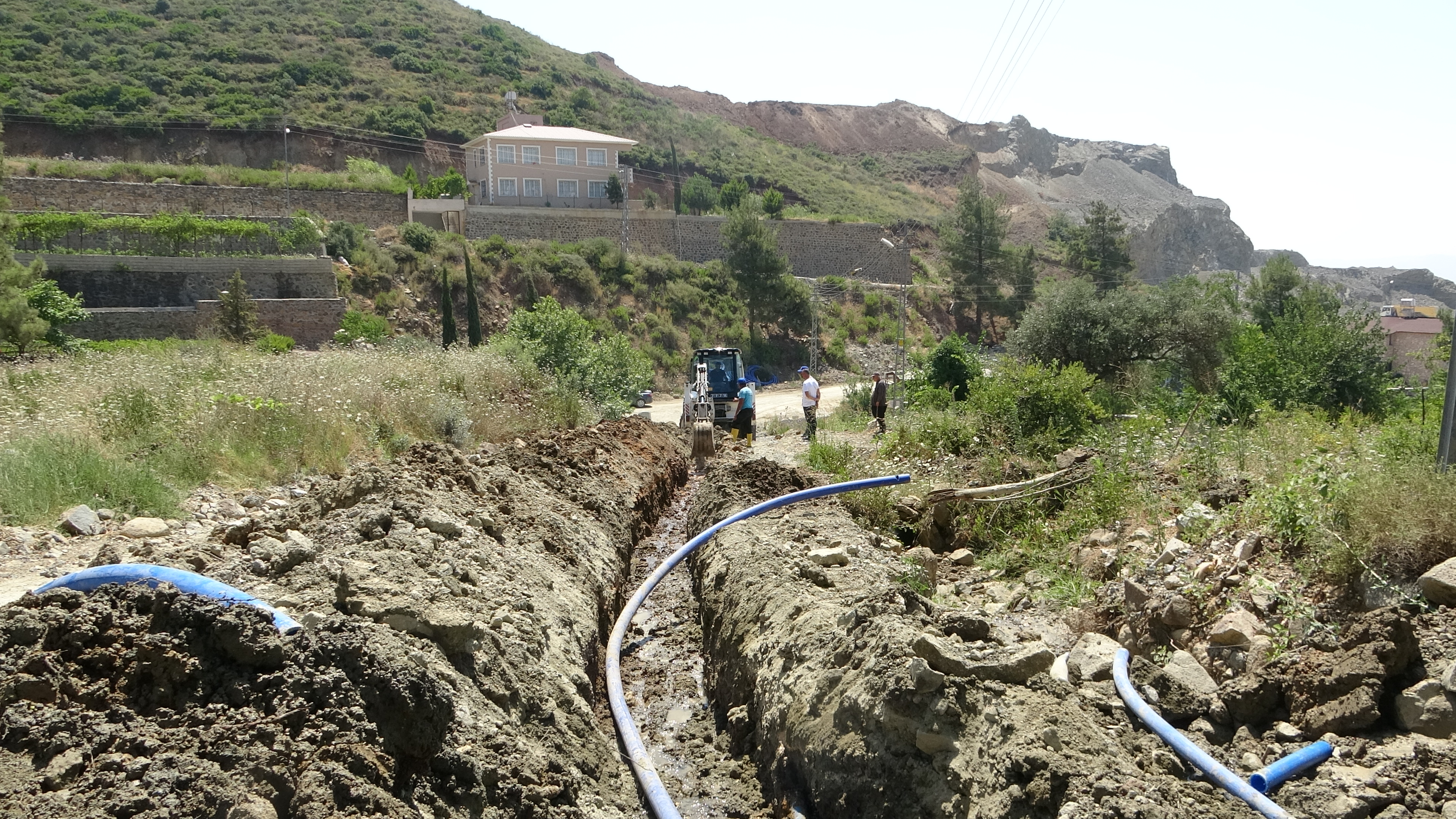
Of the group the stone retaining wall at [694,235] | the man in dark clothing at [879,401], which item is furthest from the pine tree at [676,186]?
the man in dark clothing at [879,401]

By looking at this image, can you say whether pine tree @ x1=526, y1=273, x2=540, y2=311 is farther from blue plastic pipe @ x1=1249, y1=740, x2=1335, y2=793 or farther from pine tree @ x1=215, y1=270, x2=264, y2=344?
blue plastic pipe @ x1=1249, y1=740, x2=1335, y2=793

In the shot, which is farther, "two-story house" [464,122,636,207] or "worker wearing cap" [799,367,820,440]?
"two-story house" [464,122,636,207]

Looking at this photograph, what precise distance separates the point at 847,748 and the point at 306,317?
1246 inches

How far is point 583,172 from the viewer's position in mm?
56562

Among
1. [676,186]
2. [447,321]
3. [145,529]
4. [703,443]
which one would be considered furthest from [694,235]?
[145,529]

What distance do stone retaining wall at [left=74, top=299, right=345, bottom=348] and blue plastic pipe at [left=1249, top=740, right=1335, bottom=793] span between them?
3006 centimetres

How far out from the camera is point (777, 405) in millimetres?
37312

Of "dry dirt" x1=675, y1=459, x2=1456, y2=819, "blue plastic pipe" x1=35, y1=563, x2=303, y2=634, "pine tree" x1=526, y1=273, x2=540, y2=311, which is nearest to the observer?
"dry dirt" x1=675, y1=459, x2=1456, y2=819

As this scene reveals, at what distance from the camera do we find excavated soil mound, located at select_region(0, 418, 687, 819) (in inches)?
147

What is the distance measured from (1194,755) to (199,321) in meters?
32.9

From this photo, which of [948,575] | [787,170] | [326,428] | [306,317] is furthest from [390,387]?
[787,170]

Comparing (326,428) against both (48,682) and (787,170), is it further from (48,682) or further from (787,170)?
(787,170)

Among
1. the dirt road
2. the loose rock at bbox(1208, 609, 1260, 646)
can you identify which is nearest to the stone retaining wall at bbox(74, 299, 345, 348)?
the dirt road

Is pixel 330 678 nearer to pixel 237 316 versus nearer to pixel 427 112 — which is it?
pixel 237 316
